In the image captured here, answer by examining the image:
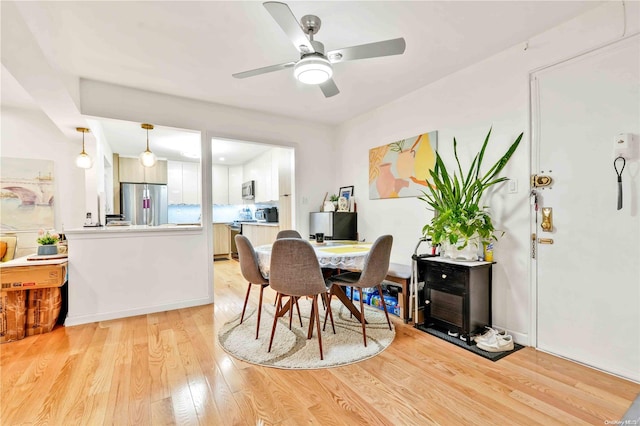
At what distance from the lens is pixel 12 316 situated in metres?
2.60

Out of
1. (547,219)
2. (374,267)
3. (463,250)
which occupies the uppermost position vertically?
(547,219)

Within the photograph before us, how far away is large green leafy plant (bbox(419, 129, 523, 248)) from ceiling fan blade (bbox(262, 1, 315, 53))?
5.56 feet

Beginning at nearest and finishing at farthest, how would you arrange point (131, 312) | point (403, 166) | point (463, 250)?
point (463, 250), point (131, 312), point (403, 166)

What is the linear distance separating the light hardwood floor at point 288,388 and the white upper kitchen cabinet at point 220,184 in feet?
17.2

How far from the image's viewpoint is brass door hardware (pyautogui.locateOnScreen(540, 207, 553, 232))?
7.49 feet

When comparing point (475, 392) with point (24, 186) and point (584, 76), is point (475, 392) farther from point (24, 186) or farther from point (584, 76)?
point (24, 186)

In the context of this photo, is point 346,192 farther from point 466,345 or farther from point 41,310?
Answer: point 41,310

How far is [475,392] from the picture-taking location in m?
1.77

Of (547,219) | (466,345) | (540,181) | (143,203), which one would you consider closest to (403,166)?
(540,181)

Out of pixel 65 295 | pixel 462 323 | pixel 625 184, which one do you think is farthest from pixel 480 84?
pixel 65 295

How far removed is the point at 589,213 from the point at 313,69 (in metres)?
2.24

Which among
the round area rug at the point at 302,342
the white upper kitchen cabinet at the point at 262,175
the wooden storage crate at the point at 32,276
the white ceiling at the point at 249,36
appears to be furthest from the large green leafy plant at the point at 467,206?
the white upper kitchen cabinet at the point at 262,175

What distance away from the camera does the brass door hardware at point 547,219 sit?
89.9 inches

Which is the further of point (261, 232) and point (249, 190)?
point (249, 190)
